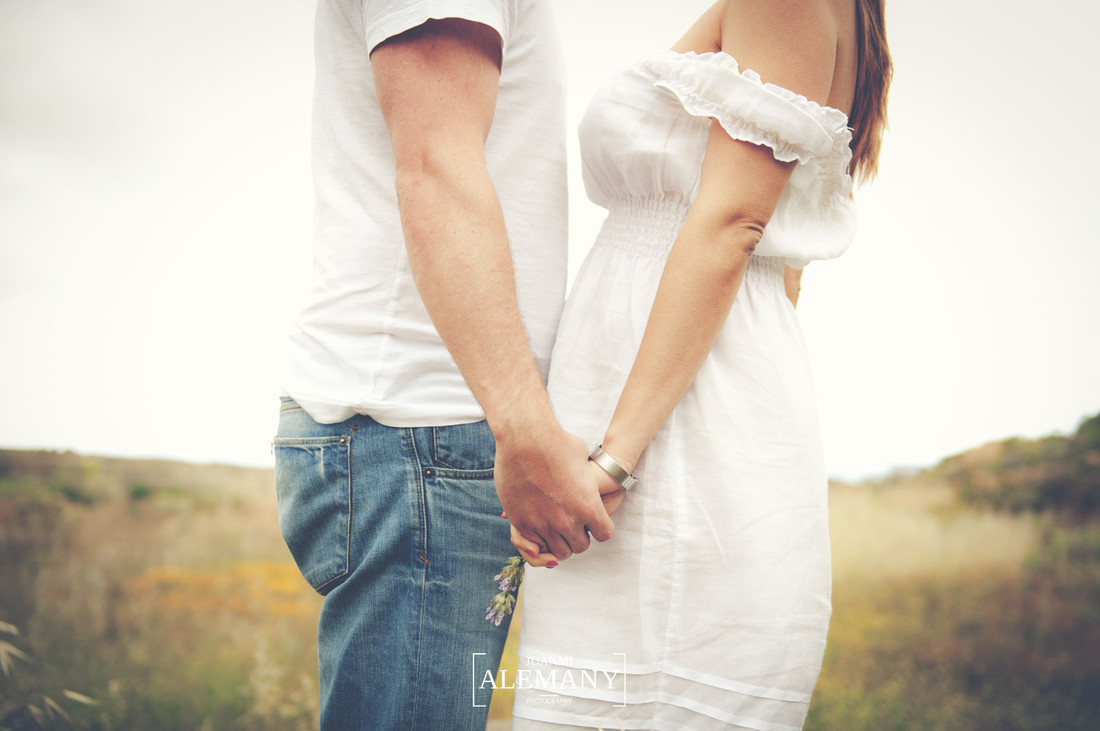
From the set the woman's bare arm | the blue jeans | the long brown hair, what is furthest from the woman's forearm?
the long brown hair

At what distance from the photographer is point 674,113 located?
96 cm

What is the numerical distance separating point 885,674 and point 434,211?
13.7ft

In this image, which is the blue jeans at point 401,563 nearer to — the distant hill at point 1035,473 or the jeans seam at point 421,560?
the jeans seam at point 421,560

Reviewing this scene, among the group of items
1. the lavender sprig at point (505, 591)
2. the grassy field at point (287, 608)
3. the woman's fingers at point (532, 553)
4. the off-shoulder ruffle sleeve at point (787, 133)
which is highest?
the off-shoulder ruffle sleeve at point (787, 133)

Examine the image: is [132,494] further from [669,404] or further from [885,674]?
[885,674]

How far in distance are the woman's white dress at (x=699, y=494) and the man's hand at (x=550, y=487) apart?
0.11m

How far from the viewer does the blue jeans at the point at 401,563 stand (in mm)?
856

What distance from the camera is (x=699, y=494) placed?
895mm

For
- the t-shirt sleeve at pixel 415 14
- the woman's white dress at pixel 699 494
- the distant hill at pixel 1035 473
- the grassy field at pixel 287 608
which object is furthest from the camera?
the distant hill at pixel 1035 473

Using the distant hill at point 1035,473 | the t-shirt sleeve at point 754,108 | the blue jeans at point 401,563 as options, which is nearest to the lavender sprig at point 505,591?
the blue jeans at point 401,563

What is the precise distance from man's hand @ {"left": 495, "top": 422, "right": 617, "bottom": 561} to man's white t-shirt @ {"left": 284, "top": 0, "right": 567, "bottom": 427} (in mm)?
152

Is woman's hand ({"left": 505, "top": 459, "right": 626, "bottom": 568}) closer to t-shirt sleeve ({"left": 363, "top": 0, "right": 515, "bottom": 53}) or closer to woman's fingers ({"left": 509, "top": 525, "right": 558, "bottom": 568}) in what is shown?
woman's fingers ({"left": 509, "top": 525, "right": 558, "bottom": 568})

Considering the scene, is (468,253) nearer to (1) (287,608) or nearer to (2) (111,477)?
(1) (287,608)

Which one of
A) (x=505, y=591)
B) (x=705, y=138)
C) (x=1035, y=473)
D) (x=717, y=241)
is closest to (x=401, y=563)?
(x=505, y=591)
